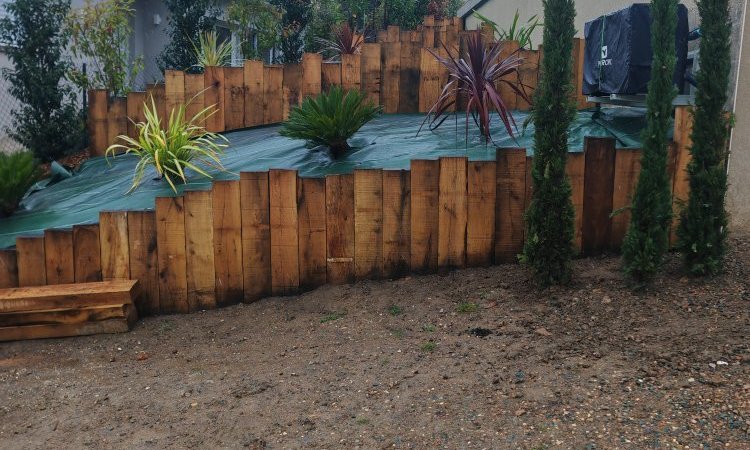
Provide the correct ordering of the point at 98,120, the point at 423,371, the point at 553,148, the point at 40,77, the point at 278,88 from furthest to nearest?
the point at 40,77 → the point at 98,120 → the point at 278,88 → the point at 553,148 → the point at 423,371

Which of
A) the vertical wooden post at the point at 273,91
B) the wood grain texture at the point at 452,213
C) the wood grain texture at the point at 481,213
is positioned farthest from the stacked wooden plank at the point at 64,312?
the vertical wooden post at the point at 273,91

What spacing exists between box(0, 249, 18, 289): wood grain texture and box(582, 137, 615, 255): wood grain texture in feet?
13.7

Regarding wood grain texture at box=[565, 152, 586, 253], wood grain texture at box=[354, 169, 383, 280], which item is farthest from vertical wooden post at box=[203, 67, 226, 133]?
wood grain texture at box=[565, 152, 586, 253]

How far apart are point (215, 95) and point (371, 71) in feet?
6.26

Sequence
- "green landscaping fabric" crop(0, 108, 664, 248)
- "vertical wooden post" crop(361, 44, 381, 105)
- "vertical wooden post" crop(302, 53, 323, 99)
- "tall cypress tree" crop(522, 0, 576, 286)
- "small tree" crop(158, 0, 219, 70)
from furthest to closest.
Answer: "small tree" crop(158, 0, 219, 70)
"vertical wooden post" crop(302, 53, 323, 99)
"vertical wooden post" crop(361, 44, 381, 105)
"green landscaping fabric" crop(0, 108, 664, 248)
"tall cypress tree" crop(522, 0, 576, 286)

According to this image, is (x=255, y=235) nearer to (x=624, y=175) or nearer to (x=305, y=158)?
(x=305, y=158)

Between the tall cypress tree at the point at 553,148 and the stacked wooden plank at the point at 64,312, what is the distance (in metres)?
2.87

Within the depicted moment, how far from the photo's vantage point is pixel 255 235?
5285 millimetres

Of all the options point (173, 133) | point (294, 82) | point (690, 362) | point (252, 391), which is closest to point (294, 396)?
point (252, 391)

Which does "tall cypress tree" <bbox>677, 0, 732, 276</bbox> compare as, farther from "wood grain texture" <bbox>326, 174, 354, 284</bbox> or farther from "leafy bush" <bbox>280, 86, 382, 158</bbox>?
"leafy bush" <bbox>280, 86, 382, 158</bbox>

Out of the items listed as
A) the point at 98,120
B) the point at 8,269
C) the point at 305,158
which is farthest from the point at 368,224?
the point at 98,120

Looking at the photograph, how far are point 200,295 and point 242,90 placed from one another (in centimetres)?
378

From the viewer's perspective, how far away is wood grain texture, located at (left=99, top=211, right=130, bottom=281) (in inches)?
205

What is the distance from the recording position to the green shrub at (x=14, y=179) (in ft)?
20.0
